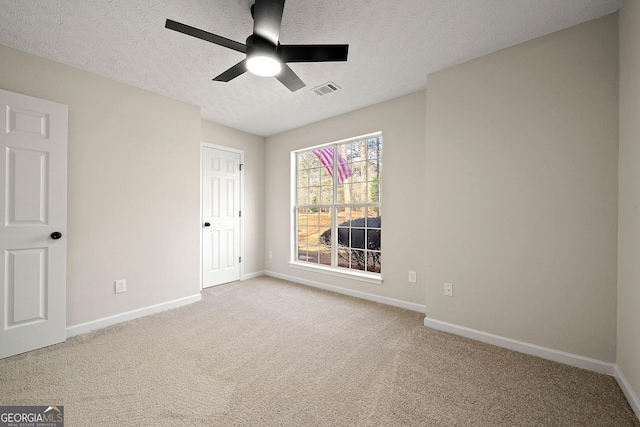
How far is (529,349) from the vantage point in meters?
2.15

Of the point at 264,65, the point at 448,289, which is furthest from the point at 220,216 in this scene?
the point at 448,289

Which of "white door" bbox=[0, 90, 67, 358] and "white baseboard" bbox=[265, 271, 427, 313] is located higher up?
"white door" bbox=[0, 90, 67, 358]

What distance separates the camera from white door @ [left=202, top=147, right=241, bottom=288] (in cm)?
400

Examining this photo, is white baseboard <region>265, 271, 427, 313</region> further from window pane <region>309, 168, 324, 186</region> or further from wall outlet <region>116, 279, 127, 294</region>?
wall outlet <region>116, 279, 127, 294</region>

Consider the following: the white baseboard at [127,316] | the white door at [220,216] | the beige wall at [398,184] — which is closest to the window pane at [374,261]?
the beige wall at [398,184]

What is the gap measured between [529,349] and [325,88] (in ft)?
10.2

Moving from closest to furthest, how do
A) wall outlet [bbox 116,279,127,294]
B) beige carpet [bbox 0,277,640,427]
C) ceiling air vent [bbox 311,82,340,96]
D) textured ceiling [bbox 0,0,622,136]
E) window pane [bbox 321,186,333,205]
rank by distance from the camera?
beige carpet [bbox 0,277,640,427] < textured ceiling [bbox 0,0,622,136] < wall outlet [bbox 116,279,127,294] < ceiling air vent [bbox 311,82,340,96] < window pane [bbox 321,186,333,205]

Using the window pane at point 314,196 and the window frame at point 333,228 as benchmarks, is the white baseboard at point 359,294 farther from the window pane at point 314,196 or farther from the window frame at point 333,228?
the window pane at point 314,196

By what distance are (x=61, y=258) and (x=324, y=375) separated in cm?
251

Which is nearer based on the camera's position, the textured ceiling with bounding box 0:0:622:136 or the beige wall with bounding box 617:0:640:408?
the beige wall with bounding box 617:0:640:408

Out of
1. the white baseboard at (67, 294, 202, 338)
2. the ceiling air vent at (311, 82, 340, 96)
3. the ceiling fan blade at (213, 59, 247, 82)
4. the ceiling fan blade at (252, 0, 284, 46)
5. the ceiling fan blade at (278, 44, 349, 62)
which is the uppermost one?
the ceiling air vent at (311, 82, 340, 96)

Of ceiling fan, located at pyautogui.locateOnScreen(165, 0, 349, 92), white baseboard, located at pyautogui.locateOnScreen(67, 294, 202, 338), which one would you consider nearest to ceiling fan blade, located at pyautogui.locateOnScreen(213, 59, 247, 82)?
ceiling fan, located at pyautogui.locateOnScreen(165, 0, 349, 92)

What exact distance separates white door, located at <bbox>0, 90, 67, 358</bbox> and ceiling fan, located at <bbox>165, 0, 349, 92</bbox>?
1741 mm

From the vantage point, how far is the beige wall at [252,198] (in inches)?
177
